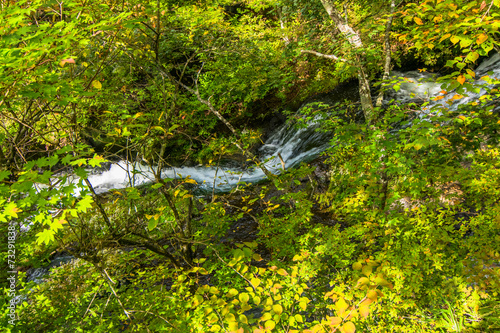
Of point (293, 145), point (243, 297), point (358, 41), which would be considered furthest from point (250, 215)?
point (293, 145)

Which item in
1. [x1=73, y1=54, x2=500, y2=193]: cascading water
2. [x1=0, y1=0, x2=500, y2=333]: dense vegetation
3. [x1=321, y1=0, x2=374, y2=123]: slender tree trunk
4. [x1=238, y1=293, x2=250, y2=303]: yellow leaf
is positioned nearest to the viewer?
[x1=238, y1=293, x2=250, y2=303]: yellow leaf

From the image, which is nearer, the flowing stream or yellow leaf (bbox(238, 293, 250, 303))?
yellow leaf (bbox(238, 293, 250, 303))

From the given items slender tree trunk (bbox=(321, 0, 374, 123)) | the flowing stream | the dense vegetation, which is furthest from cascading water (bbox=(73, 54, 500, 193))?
the dense vegetation

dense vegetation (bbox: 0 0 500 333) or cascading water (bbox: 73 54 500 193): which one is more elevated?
dense vegetation (bbox: 0 0 500 333)

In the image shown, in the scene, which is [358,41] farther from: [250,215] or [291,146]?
[291,146]

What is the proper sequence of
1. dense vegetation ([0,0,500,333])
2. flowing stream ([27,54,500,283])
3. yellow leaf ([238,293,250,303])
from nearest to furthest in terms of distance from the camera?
yellow leaf ([238,293,250,303]) → dense vegetation ([0,0,500,333]) → flowing stream ([27,54,500,283])

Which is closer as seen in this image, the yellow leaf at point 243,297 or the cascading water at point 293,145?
the yellow leaf at point 243,297

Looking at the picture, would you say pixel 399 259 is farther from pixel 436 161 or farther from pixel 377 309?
pixel 436 161

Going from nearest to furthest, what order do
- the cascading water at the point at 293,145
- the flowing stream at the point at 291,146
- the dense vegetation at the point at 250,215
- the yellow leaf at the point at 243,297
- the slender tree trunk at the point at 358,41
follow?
the yellow leaf at the point at 243,297 < the dense vegetation at the point at 250,215 < the slender tree trunk at the point at 358,41 < the flowing stream at the point at 291,146 < the cascading water at the point at 293,145

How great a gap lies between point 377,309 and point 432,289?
61cm

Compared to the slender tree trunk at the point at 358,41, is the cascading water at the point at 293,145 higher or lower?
lower

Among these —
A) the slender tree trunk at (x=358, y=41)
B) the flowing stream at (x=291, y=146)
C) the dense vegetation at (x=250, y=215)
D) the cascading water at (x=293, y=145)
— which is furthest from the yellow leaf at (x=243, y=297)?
the cascading water at (x=293, y=145)

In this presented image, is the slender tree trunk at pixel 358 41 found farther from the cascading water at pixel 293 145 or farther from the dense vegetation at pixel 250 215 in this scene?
the cascading water at pixel 293 145

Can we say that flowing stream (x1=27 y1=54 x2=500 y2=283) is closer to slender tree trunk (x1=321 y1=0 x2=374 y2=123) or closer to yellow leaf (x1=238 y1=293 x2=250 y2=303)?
slender tree trunk (x1=321 y1=0 x2=374 y2=123)
